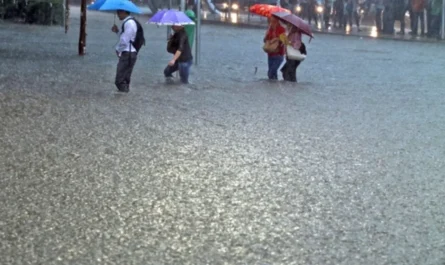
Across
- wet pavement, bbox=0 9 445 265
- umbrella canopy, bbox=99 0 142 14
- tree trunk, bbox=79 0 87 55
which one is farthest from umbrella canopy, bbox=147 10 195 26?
tree trunk, bbox=79 0 87 55

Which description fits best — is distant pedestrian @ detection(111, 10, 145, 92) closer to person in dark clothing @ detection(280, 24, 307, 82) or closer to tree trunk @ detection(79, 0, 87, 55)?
person in dark clothing @ detection(280, 24, 307, 82)

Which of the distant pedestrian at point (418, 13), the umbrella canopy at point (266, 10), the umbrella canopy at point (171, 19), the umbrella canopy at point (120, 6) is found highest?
the distant pedestrian at point (418, 13)

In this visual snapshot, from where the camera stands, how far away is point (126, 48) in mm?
15969

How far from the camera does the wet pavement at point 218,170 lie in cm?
702

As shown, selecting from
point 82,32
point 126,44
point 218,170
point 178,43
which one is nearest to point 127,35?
point 126,44

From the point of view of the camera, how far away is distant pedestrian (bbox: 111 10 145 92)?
52.0 feet

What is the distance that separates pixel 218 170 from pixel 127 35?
652cm

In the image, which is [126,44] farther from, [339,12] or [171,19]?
[339,12]

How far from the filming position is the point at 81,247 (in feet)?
22.4

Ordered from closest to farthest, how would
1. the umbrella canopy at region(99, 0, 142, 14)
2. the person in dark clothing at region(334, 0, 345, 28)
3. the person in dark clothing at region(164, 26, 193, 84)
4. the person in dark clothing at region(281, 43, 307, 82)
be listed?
the umbrella canopy at region(99, 0, 142, 14) < the person in dark clothing at region(164, 26, 193, 84) < the person in dark clothing at region(281, 43, 307, 82) < the person in dark clothing at region(334, 0, 345, 28)

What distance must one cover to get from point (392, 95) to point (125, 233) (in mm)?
10923

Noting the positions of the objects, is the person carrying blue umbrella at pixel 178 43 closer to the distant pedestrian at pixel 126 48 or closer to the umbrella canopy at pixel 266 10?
the distant pedestrian at pixel 126 48

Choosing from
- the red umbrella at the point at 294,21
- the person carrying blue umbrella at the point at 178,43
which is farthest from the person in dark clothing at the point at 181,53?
the red umbrella at the point at 294,21

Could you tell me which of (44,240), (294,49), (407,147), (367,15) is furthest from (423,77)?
(367,15)
